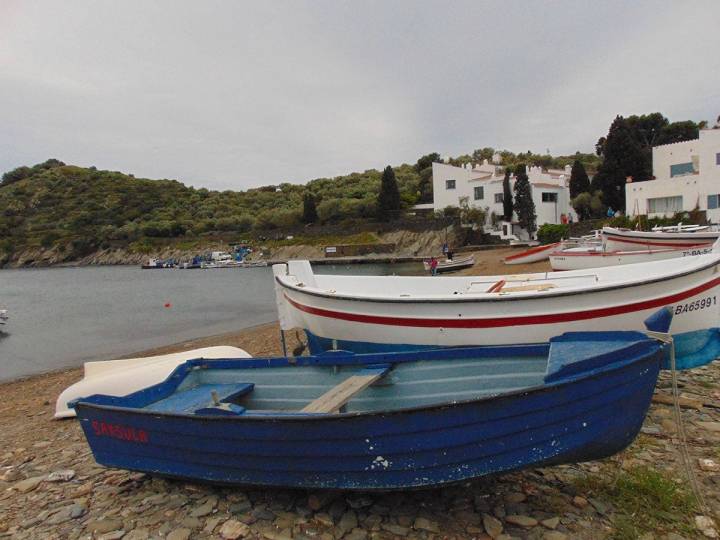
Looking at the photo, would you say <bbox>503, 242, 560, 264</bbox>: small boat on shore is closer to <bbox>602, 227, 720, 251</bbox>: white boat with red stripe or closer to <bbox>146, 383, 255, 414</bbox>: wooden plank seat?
<bbox>602, 227, 720, 251</bbox>: white boat with red stripe

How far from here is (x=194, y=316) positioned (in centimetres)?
2788

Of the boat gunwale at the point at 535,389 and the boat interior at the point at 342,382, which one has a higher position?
the boat gunwale at the point at 535,389

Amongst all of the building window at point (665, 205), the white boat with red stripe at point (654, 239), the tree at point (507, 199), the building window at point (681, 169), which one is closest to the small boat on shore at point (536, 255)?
the white boat with red stripe at point (654, 239)

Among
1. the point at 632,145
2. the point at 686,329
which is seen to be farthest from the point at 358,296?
the point at 632,145

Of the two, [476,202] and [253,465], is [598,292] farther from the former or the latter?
[476,202]

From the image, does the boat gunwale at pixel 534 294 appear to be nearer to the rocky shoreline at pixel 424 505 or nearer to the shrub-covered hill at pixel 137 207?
the rocky shoreline at pixel 424 505

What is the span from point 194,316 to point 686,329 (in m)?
26.1

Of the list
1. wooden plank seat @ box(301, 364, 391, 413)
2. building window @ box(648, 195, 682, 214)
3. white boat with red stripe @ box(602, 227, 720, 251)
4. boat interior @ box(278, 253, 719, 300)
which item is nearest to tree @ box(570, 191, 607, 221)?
building window @ box(648, 195, 682, 214)

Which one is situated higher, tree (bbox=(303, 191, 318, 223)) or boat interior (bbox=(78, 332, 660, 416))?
tree (bbox=(303, 191, 318, 223))

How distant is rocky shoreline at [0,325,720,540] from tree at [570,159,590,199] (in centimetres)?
5444

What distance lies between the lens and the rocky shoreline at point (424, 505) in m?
3.82

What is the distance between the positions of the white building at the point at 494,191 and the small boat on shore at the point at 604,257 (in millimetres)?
33703

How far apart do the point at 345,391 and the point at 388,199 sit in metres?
75.6

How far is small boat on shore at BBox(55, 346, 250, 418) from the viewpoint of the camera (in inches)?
308
